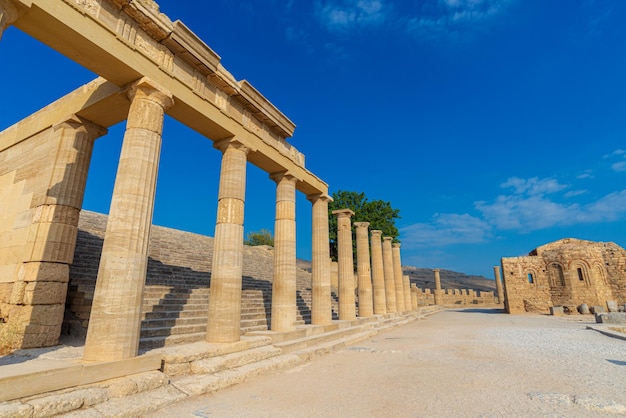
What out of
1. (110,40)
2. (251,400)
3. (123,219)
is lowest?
(251,400)

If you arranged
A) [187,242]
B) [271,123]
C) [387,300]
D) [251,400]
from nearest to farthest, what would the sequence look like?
[251,400], [271,123], [187,242], [387,300]

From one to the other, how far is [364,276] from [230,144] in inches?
453

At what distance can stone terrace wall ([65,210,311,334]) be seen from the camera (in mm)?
7910


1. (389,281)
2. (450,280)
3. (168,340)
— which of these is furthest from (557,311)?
(450,280)

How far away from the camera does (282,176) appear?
38.1ft

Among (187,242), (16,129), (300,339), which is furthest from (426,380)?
(187,242)

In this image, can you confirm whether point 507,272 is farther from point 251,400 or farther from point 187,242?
point 251,400

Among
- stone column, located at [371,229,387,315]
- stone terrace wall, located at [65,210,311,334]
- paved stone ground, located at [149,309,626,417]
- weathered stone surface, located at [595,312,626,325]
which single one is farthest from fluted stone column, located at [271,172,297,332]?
weathered stone surface, located at [595,312,626,325]

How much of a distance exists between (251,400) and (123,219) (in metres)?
4.08

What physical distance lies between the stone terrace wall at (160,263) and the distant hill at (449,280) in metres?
43.5

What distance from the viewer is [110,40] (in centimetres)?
600

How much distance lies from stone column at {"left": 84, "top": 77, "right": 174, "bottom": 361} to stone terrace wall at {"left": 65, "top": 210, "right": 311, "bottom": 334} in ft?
9.11

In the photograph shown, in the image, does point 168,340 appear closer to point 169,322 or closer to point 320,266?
point 169,322

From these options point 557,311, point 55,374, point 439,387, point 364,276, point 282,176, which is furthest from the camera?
point 557,311
